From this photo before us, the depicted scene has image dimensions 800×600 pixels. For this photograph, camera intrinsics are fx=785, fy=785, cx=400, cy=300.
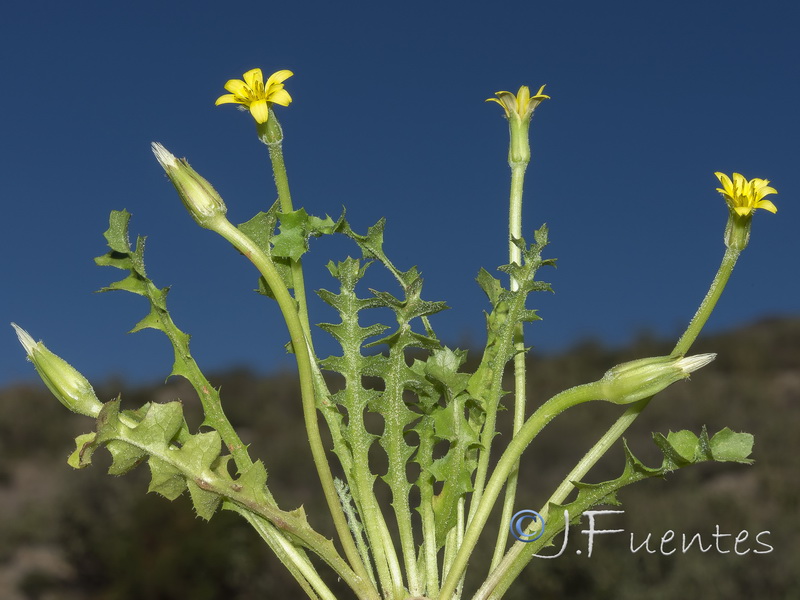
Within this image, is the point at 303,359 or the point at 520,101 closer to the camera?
the point at 303,359

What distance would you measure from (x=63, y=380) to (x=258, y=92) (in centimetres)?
68

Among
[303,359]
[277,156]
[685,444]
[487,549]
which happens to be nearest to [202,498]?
[303,359]

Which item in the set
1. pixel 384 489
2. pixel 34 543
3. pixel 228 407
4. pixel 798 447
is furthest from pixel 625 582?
pixel 228 407

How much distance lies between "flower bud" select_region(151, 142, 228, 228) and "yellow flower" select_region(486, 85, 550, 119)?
0.71m

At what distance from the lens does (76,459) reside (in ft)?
4.85

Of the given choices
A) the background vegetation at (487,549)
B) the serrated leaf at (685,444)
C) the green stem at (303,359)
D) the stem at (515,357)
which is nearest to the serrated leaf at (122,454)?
the green stem at (303,359)

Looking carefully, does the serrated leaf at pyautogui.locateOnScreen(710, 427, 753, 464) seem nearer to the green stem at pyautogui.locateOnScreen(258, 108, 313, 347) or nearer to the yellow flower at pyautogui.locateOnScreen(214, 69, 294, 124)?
the green stem at pyautogui.locateOnScreen(258, 108, 313, 347)

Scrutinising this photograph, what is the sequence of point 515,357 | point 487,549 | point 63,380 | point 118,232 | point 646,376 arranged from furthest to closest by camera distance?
point 487,549 < point 515,357 < point 118,232 < point 63,380 < point 646,376

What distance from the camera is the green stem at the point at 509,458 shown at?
1479 mm

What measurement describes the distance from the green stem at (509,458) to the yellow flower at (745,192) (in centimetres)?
48

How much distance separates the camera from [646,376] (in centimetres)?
141

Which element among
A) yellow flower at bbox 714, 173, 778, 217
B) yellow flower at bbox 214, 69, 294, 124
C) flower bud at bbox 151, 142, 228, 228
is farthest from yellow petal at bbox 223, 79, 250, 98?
yellow flower at bbox 714, 173, 778, 217

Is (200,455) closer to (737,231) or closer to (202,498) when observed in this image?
(202,498)

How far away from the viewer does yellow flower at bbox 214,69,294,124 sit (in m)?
1.55
